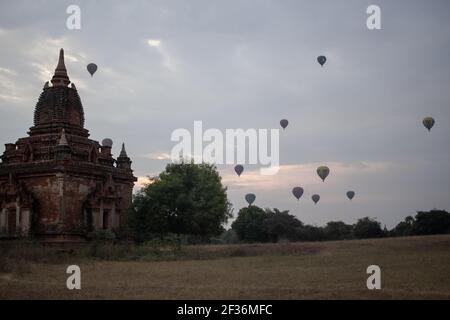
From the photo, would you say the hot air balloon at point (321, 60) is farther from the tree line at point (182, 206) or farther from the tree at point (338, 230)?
the tree at point (338, 230)

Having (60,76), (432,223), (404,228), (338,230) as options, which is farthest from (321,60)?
Result: (338,230)

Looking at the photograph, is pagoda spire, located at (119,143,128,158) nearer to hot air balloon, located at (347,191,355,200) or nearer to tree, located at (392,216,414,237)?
hot air balloon, located at (347,191,355,200)

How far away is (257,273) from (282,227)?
43.9 m

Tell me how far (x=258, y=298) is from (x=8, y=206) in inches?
1003

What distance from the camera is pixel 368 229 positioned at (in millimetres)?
60438

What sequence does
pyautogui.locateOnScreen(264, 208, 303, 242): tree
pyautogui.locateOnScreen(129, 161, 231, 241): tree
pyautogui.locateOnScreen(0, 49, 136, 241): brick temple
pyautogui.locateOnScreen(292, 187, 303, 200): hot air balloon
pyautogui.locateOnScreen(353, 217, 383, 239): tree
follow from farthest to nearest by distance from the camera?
1. pyautogui.locateOnScreen(264, 208, 303, 242): tree
2. pyautogui.locateOnScreen(353, 217, 383, 239): tree
3. pyautogui.locateOnScreen(292, 187, 303, 200): hot air balloon
4. pyautogui.locateOnScreen(129, 161, 231, 241): tree
5. pyautogui.locateOnScreen(0, 49, 136, 241): brick temple

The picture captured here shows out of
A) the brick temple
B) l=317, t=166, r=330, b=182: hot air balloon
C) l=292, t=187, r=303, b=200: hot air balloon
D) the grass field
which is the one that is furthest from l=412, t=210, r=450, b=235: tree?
the brick temple

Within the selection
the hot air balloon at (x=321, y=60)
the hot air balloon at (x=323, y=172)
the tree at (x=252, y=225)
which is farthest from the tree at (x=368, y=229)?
the hot air balloon at (x=321, y=60)

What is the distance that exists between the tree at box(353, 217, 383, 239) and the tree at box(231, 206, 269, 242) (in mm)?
11112

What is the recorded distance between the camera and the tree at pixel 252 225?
68.5 m

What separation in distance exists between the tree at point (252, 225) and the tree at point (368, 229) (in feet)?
36.5

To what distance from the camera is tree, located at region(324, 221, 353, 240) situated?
222ft
